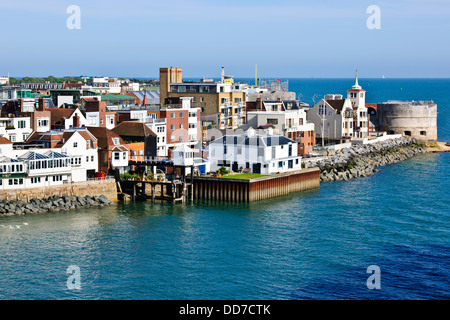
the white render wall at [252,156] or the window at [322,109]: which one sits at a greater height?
the window at [322,109]

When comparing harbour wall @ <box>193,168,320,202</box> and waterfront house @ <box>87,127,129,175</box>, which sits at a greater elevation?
waterfront house @ <box>87,127,129,175</box>

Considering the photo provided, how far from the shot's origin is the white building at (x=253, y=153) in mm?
72375

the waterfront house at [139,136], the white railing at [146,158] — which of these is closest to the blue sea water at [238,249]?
the white railing at [146,158]

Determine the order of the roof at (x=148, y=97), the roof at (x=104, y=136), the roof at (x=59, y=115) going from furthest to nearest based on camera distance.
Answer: the roof at (x=148, y=97)
the roof at (x=59, y=115)
the roof at (x=104, y=136)

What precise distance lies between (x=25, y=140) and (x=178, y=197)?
17.2m

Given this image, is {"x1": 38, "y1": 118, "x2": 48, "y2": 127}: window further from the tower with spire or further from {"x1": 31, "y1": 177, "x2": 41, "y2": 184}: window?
the tower with spire

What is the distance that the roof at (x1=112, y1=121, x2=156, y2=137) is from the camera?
7700cm

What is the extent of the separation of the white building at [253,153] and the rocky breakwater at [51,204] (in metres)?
14.2

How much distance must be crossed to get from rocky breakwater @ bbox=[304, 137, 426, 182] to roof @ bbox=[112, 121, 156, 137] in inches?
694

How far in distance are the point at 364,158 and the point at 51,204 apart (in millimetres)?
46386

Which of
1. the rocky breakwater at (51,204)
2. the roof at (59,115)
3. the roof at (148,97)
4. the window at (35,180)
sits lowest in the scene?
the rocky breakwater at (51,204)

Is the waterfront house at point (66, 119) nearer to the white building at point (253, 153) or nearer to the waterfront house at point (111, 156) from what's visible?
the waterfront house at point (111, 156)

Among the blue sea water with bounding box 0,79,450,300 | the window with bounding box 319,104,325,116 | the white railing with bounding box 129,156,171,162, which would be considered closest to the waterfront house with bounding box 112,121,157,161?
the white railing with bounding box 129,156,171,162
